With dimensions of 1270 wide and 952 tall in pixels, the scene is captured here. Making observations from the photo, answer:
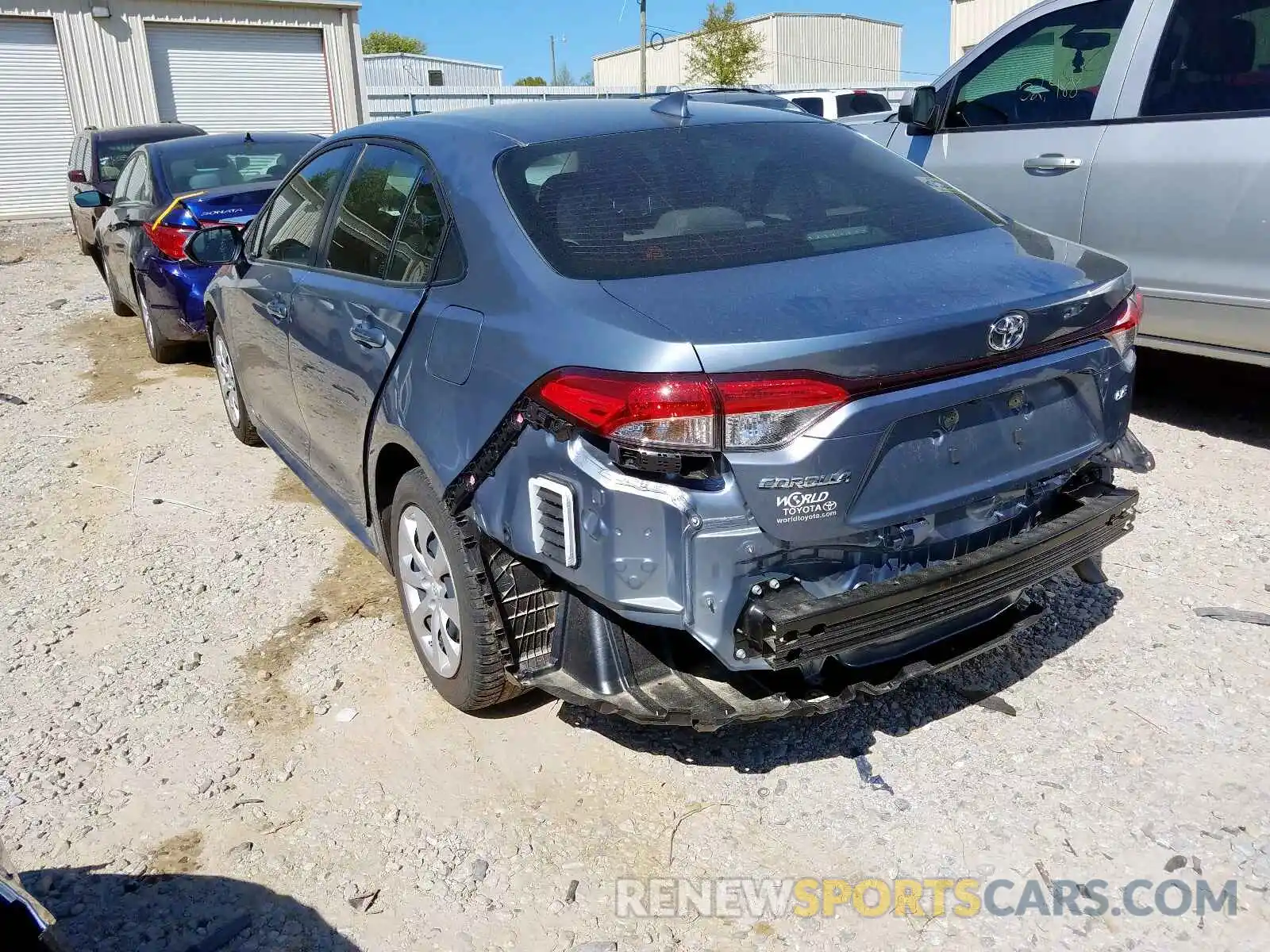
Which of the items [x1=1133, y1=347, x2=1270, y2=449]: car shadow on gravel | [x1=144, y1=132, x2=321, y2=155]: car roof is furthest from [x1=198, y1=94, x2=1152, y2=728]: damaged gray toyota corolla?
[x1=144, y1=132, x2=321, y2=155]: car roof

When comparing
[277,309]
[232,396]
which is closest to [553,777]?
[277,309]

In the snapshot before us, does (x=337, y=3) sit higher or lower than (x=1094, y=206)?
higher

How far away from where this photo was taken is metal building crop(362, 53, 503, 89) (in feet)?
115

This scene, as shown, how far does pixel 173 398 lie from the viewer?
698 cm

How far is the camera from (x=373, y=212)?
3.58 meters

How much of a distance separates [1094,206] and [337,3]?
882 inches

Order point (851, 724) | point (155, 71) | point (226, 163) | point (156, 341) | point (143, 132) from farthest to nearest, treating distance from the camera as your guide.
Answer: point (155, 71)
point (143, 132)
point (226, 163)
point (156, 341)
point (851, 724)

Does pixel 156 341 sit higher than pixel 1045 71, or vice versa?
pixel 1045 71

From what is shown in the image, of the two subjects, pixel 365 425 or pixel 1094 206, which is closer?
pixel 365 425

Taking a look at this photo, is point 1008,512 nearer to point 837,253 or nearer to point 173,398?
point 837,253

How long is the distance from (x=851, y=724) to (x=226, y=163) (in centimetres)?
729

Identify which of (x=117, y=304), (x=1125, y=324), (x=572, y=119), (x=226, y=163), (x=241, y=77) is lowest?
(x=117, y=304)

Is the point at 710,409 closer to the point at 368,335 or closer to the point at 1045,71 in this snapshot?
the point at 368,335

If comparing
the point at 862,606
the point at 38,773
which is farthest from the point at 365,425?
the point at 862,606
